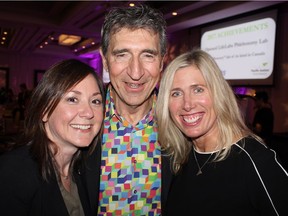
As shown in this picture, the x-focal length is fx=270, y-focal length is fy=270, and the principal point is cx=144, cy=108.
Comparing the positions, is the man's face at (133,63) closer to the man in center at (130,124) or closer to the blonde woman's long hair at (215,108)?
the man in center at (130,124)

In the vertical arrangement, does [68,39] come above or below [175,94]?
above

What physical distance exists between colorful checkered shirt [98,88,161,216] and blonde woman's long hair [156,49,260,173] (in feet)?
0.42

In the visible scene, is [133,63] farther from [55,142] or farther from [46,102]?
[55,142]

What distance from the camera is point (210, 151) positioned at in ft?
5.81

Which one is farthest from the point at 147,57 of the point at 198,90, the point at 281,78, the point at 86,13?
the point at 86,13

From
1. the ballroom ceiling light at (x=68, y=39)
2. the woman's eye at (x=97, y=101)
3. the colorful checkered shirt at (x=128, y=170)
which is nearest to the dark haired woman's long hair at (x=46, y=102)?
the woman's eye at (x=97, y=101)

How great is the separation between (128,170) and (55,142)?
0.55 m

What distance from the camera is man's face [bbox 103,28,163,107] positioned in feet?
6.32

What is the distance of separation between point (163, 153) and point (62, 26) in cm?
787

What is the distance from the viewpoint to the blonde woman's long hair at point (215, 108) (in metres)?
1.73

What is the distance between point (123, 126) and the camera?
80.4 inches

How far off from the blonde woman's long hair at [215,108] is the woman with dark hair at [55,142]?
0.48 m

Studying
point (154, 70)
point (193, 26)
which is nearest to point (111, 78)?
point (154, 70)

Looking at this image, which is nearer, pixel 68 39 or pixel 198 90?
pixel 198 90
